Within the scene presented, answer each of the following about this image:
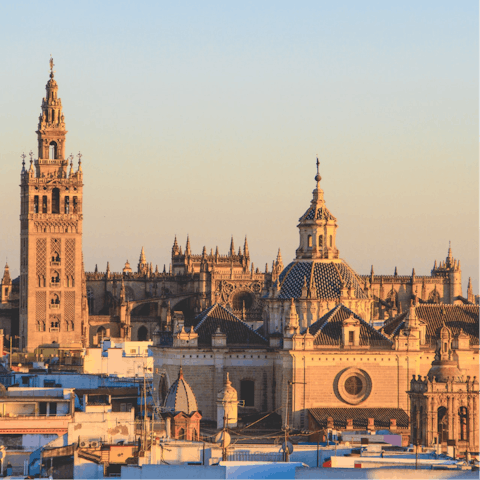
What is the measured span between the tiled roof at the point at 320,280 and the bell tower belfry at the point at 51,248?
197 feet

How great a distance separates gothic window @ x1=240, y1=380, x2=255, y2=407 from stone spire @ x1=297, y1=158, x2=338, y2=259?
313 inches

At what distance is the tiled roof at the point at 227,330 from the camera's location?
286 feet

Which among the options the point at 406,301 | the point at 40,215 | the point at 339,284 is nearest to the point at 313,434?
the point at 339,284

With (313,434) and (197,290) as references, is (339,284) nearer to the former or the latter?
(313,434)

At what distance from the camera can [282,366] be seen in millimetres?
84000

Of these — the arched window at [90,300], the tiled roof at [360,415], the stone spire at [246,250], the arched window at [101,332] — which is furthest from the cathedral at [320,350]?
the stone spire at [246,250]

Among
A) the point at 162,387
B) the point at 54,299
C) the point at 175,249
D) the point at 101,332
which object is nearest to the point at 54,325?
the point at 54,299

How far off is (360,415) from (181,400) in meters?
11.2

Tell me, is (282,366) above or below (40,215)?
below

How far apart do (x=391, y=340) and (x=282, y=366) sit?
17.8ft

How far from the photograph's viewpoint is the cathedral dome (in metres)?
74.7

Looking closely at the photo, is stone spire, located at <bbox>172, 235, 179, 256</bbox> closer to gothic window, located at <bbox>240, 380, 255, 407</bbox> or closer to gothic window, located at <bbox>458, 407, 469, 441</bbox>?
gothic window, located at <bbox>240, 380, 255, 407</bbox>

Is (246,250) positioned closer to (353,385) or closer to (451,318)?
(451,318)

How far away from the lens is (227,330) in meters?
87.7
